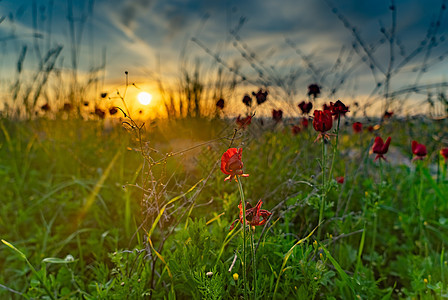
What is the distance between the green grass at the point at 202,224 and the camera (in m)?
1.38

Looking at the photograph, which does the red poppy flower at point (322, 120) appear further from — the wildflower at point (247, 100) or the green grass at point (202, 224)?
the wildflower at point (247, 100)

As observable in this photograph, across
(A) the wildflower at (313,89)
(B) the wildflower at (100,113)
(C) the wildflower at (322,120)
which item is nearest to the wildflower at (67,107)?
(B) the wildflower at (100,113)

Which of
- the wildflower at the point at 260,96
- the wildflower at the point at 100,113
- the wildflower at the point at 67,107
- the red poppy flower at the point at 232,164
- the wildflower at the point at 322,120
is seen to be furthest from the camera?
the wildflower at the point at 67,107

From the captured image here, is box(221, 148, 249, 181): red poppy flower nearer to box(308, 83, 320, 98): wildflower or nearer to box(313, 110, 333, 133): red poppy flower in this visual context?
box(313, 110, 333, 133): red poppy flower

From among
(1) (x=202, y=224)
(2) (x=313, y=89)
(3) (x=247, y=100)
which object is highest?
(2) (x=313, y=89)

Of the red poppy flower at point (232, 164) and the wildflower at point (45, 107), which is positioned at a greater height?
the wildflower at point (45, 107)

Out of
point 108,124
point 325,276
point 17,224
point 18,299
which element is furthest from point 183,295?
point 108,124

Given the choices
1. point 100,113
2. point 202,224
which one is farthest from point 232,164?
point 100,113

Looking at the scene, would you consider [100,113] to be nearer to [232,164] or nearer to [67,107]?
[67,107]

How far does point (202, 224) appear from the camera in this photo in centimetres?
134

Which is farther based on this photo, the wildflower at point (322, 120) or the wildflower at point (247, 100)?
the wildflower at point (247, 100)

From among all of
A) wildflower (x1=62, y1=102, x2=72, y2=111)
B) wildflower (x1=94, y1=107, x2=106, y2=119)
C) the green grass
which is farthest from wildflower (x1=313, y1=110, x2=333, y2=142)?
wildflower (x1=62, y1=102, x2=72, y2=111)

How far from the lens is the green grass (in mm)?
1375

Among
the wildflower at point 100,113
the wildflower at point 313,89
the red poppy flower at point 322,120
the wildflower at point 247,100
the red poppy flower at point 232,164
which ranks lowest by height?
the red poppy flower at point 232,164
